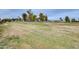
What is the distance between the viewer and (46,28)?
203cm

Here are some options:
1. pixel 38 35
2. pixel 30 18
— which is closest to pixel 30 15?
pixel 30 18

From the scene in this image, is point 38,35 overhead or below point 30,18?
below

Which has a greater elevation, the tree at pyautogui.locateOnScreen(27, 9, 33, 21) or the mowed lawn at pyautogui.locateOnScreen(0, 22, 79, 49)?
the tree at pyautogui.locateOnScreen(27, 9, 33, 21)

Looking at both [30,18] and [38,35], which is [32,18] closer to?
[30,18]

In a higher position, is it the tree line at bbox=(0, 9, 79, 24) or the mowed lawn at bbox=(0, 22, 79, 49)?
the tree line at bbox=(0, 9, 79, 24)

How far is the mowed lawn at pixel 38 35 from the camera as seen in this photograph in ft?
6.53

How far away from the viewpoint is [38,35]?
2012 mm

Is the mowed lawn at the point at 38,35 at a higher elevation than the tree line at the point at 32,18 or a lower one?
lower

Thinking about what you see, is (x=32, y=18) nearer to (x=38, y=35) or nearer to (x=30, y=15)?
(x=30, y=15)

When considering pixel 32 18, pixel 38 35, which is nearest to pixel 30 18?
pixel 32 18

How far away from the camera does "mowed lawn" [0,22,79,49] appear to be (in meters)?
1.99

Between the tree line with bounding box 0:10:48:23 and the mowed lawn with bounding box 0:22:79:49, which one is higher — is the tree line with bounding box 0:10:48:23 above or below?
above
